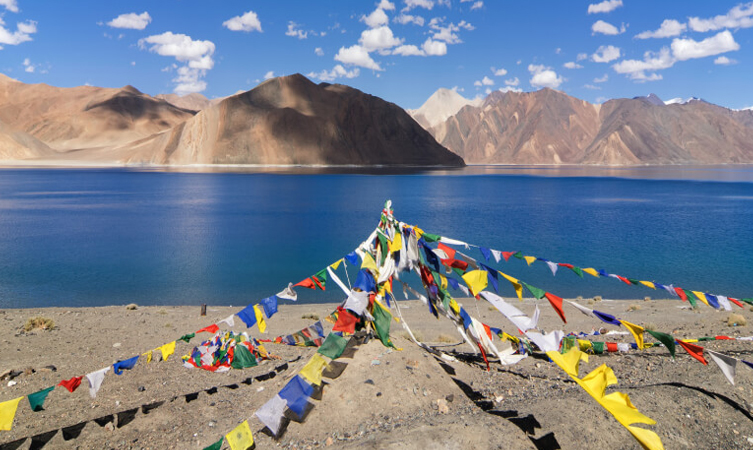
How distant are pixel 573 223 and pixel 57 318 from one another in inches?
1230

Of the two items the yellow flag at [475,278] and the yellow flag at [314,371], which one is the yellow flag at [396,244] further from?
the yellow flag at [314,371]

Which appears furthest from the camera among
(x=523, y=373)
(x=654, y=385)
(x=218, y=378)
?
(x=218, y=378)

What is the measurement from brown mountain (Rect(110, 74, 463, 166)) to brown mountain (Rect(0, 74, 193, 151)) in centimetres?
2859

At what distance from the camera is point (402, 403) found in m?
4.80

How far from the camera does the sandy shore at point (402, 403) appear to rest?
424 cm

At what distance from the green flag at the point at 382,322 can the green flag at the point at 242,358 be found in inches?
98.7

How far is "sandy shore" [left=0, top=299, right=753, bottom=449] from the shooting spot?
4.24 m

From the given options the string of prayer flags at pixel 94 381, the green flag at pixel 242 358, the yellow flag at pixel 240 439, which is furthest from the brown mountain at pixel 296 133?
the yellow flag at pixel 240 439

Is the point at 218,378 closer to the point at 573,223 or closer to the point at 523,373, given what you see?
the point at 523,373

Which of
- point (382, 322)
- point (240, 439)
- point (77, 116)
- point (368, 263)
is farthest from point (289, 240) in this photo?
point (77, 116)

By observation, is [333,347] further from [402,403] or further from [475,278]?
[475,278]

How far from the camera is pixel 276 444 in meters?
4.36

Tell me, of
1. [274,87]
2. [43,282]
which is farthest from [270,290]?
[274,87]

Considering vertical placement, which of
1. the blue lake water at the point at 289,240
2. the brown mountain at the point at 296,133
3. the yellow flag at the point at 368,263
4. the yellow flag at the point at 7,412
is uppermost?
the brown mountain at the point at 296,133
